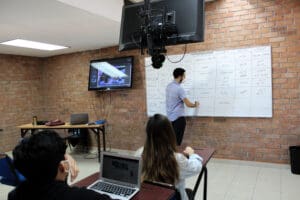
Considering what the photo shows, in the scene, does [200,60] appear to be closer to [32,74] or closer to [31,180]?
[31,180]

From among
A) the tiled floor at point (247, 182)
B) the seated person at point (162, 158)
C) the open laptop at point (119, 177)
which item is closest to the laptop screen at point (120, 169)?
the open laptop at point (119, 177)

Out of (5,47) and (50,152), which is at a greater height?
(5,47)

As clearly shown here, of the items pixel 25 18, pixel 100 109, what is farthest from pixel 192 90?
pixel 25 18

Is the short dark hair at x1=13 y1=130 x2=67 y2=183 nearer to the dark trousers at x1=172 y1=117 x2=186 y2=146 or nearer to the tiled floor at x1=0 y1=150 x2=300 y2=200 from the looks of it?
the tiled floor at x1=0 y1=150 x2=300 y2=200

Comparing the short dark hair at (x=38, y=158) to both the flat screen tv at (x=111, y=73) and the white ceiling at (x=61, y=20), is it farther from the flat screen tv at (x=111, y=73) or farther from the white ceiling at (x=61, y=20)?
the flat screen tv at (x=111, y=73)

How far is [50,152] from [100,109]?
438 centimetres

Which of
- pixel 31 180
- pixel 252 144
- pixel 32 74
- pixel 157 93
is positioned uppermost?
pixel 32 74

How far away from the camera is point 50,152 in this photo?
1.01 metres

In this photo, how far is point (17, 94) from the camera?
18.6ft

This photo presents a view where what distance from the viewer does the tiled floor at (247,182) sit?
9.45 feet

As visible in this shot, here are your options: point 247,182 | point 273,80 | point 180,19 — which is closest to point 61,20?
point 180,19

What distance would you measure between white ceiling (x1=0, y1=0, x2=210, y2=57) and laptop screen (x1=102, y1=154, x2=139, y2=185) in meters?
1.72

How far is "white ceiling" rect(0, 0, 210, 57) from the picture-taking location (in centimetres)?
253

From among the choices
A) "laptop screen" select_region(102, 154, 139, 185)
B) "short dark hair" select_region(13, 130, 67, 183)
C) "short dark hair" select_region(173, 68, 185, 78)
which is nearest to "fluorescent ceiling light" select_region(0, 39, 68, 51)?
"short dark hair" select_region(173, 68, 185, 78)
